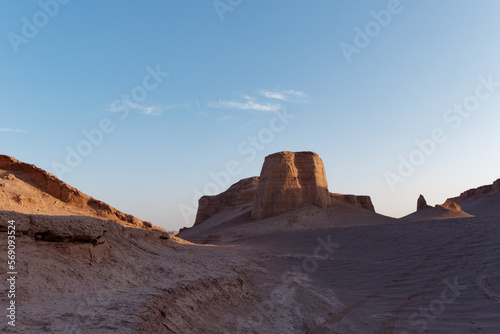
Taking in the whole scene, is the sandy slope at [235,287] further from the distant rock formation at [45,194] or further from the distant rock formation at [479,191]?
the distant rock formation at [479,191]

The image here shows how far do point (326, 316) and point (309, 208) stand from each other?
80.6ft

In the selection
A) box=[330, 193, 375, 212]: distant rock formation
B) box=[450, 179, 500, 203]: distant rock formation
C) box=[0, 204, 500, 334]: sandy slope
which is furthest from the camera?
box=[450, 179, 500, 203]: distant rock formation

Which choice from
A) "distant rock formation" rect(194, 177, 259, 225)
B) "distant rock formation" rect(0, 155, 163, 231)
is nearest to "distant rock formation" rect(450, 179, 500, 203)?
"distant rock formation" rect(194, 177, 259, 225)

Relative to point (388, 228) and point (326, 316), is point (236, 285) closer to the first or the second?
point (326, 316)

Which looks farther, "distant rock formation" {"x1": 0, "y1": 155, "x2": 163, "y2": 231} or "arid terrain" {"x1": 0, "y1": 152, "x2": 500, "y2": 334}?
"distant rock formation" {"x1": 0, "y1": 155, "x2": 163, "y2": 231}

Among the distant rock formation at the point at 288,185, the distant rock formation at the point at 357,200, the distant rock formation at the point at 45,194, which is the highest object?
the distant rock formation at the point at 357,200

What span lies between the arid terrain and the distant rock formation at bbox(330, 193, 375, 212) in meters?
26.7

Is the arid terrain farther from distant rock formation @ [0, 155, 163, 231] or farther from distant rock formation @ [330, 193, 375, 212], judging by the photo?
distant rock formation @ [330, 193, 375, 212]

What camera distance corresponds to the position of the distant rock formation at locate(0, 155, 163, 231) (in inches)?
358

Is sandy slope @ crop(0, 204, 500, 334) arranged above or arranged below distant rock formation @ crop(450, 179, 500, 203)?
below

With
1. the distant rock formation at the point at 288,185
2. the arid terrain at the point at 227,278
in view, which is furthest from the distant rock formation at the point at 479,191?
the arid terrain at the point at 227,278

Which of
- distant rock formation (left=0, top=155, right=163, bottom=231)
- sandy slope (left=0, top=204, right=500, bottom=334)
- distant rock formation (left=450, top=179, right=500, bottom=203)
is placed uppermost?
distant rock formation (left=450, top=179, right=500, bottom=203)

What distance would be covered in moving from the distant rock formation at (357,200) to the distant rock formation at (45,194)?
3218 cm

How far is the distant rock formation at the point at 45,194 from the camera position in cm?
909
